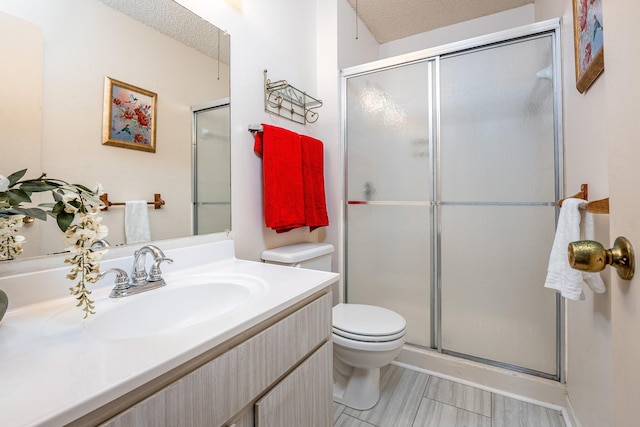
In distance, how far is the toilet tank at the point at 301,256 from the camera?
1.49m

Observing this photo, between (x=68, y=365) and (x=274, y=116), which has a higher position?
(x=274, y=116)

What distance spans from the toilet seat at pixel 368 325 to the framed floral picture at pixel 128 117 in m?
1.15

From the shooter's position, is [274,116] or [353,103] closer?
[274,116]

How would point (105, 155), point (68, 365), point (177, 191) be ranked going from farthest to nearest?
1. point (177, 191)
2. point (105, 155)
3. point (68, 365)

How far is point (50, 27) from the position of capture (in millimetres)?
814

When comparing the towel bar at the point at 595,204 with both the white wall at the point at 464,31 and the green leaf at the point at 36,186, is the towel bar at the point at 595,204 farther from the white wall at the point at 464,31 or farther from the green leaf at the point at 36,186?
the white wall at the point at 464,31

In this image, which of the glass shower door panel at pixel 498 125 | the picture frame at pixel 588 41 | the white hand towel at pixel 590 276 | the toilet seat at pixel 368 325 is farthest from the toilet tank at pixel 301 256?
the picture frame at pixel 588 41

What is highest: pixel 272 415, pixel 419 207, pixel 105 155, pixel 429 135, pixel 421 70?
pixel 421 70

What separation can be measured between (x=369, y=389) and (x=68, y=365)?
4.44 ft

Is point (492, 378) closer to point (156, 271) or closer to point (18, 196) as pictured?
point (156, 271)

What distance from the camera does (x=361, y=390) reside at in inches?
57.5

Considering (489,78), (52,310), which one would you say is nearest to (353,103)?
(489,78)

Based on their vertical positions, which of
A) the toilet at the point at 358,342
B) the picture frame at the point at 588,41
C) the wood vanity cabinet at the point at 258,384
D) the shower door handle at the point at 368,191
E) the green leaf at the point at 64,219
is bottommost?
the toilet at the point at 358,342

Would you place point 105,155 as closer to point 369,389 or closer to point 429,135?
point 369,389
